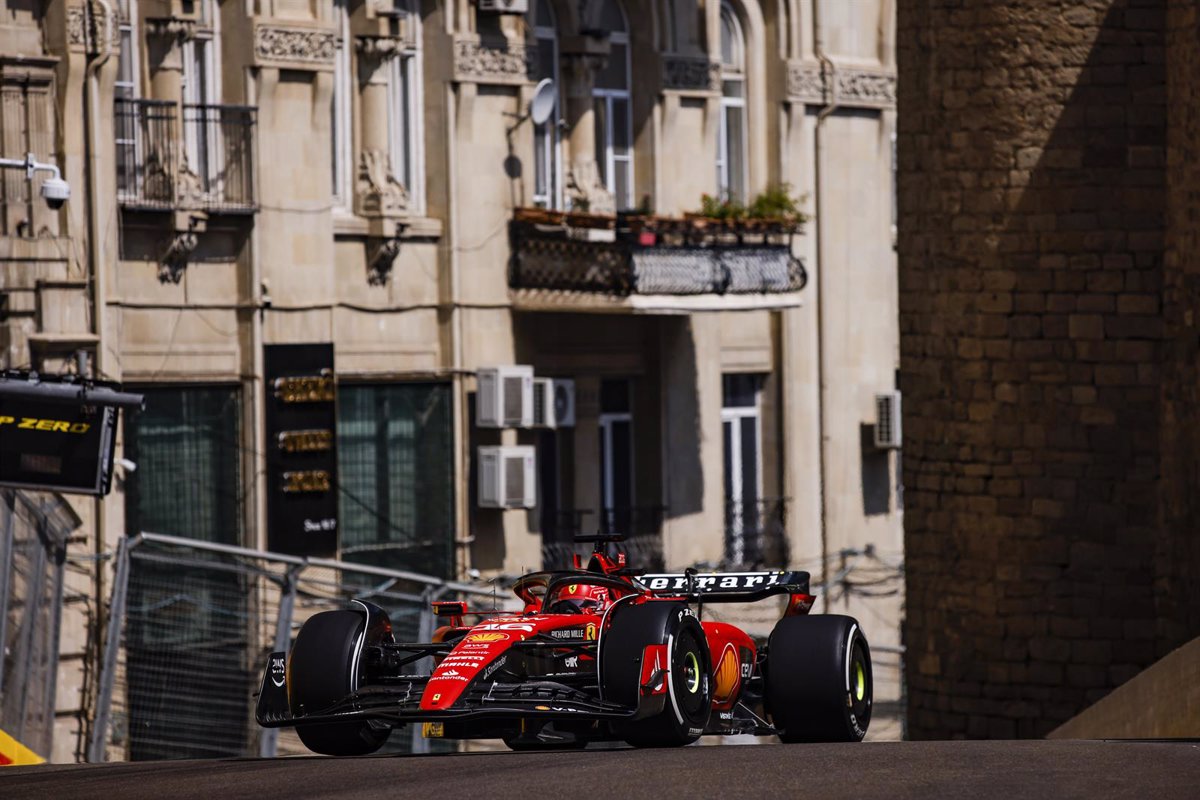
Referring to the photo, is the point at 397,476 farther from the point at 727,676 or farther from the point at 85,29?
the point at 727,676

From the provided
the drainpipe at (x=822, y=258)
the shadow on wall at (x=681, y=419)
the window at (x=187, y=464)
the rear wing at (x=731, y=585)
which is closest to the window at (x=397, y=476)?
the window at (x=187, y=464)

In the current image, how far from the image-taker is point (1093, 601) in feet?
70.1

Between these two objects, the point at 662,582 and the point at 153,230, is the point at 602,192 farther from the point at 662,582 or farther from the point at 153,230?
the point at 662,582

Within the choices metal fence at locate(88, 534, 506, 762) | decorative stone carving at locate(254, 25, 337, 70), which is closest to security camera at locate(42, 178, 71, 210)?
metal fence at locate(88, 534, 506, 762)

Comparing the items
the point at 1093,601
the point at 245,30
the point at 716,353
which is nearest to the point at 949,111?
the point at 1093,601

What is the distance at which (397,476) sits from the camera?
92.7ft

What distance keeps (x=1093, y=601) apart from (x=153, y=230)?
10.00 m

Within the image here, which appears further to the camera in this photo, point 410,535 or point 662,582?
point 410,535

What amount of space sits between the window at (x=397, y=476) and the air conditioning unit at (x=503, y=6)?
4.17m

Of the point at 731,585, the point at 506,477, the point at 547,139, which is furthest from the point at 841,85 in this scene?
the point at 731,585

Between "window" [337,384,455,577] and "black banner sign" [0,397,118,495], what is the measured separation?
7.03 metres

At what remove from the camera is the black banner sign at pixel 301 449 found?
26469 millimetres

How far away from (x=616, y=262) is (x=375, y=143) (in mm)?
3244

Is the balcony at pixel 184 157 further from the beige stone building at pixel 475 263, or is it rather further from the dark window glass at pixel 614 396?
the dark window glass at pixel 614 396
